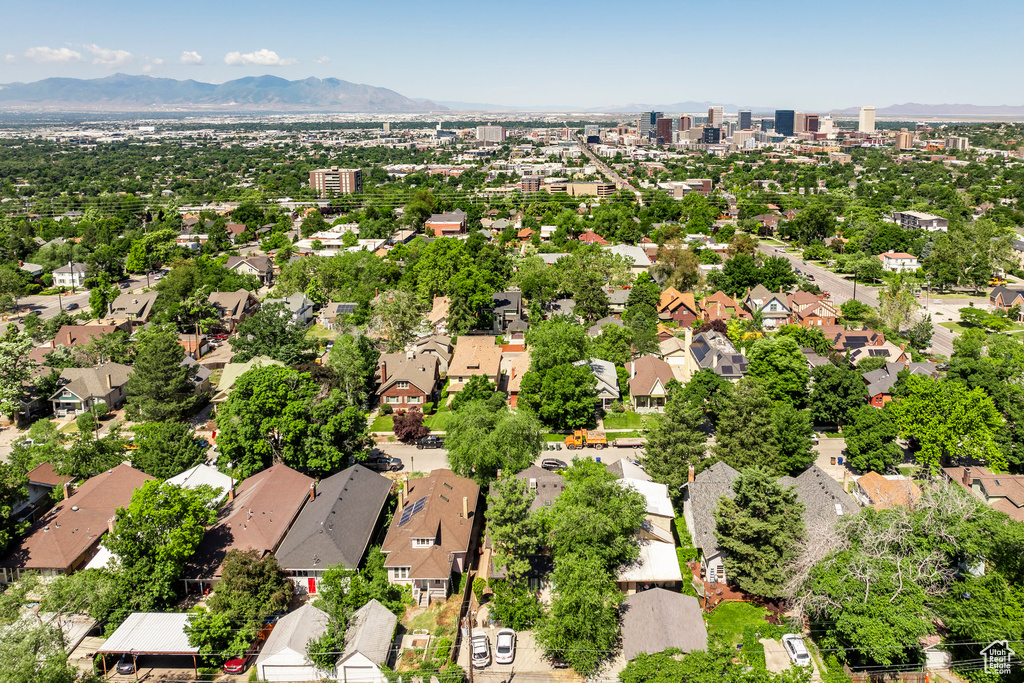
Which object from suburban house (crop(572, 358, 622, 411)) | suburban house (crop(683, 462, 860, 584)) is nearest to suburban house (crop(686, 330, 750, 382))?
suburban house (crop(572, 358, 622, 411))

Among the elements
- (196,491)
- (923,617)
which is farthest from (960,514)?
(196,491)

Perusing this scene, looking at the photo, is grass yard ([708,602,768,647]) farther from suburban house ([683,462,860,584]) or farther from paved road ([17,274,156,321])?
paved road ([17,274,156,321])

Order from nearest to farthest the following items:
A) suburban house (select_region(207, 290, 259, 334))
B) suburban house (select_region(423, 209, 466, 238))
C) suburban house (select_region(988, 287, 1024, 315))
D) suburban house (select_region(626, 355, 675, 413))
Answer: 1. suburban house (select_region(626, 355, 675, 413))
2. suburban house (select_region(207, 290, 259, 334))
3. suburban house (select_region(988, 287, 1024, 315))
4. suburban house (select_region(423, 209, 466, 238))

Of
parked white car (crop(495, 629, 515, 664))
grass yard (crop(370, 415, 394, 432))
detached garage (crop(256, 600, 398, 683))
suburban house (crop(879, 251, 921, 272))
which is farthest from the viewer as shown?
suburban house (crop(879, 251, 921, 272))

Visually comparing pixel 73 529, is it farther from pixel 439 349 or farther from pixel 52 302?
pixel 52 302

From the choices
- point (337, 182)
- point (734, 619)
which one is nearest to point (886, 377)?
point (734, 619)

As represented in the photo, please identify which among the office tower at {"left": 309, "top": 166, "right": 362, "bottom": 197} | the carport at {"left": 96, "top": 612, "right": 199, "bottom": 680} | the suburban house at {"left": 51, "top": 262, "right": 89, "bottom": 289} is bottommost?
the carport at {"left": 96, "top": 612, "right": 199, "bottom": 680}

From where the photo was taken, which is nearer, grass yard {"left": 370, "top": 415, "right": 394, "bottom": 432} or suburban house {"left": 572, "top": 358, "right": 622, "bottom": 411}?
grass yard {"left": 370, "top": 415, "right": 394, "bottom": 432}

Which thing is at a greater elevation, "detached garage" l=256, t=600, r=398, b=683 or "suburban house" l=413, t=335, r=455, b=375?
"suburban house" l=413, t=335, r=455, b=375
